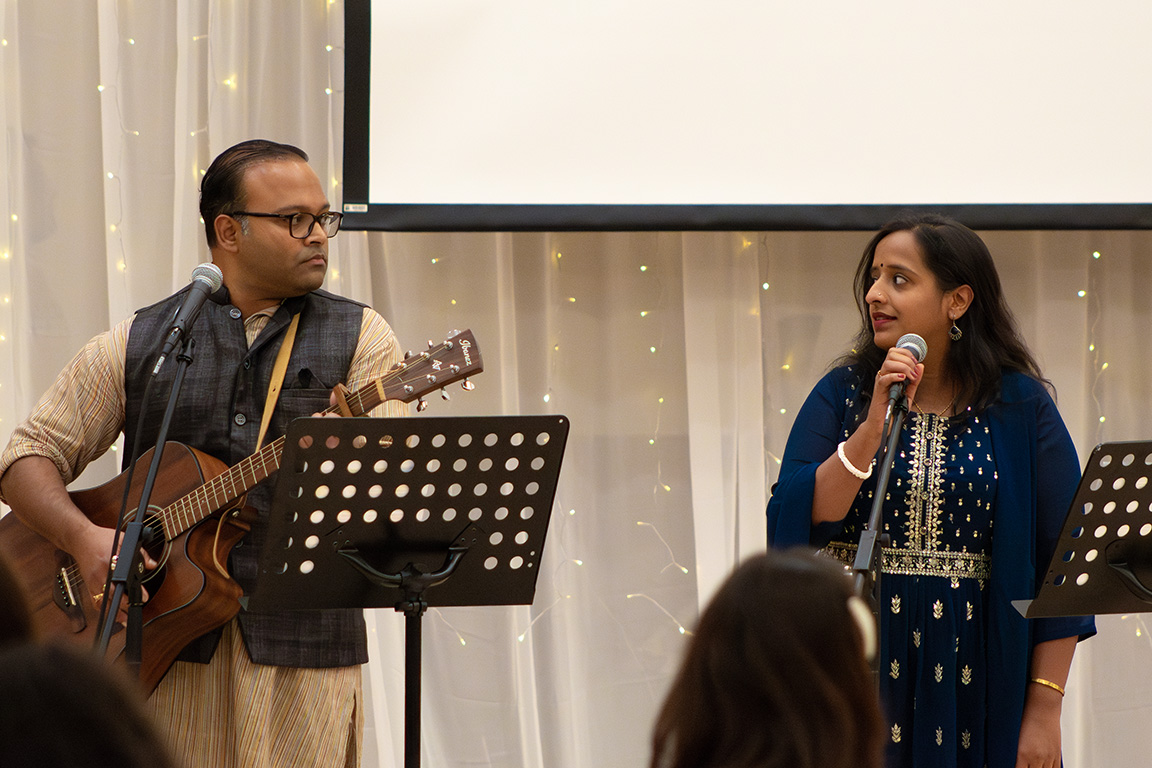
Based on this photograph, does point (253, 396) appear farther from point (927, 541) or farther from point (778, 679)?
point (778, 679)

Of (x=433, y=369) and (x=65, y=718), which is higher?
(x=433, y=369)

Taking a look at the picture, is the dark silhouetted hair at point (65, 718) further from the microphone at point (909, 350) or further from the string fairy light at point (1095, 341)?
the string fairy light at point (1095, 341)

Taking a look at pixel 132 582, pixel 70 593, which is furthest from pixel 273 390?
pixel 70 593

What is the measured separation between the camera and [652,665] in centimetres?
364

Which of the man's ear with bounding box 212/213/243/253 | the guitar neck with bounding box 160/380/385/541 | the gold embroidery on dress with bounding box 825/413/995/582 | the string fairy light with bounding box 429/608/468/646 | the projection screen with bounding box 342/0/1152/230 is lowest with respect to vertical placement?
the string fairy light with bounding box 429/608/468/646

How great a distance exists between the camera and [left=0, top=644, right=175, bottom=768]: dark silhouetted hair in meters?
0.84

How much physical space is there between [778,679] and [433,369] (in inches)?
54.2

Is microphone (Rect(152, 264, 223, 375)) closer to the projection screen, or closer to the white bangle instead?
the projection screen

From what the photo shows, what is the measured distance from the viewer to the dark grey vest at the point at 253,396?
2.47 m

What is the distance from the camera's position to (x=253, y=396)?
2.56 meters

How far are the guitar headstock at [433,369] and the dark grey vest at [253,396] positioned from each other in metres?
0.22

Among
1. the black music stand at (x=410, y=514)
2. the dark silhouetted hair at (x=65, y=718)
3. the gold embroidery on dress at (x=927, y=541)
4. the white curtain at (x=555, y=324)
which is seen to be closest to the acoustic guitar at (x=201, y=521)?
the black music stand at (x=410, y=514)

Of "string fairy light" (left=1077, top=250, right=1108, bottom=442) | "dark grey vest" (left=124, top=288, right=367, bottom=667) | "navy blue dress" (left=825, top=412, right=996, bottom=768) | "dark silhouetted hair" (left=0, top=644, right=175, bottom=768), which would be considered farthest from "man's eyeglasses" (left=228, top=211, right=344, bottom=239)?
"string fairy light" (left=1077, top=250, right=1108, bottom=442)

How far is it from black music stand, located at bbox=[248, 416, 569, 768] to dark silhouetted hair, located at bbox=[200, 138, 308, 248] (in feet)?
2.77
